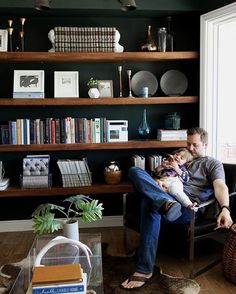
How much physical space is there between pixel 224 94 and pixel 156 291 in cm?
204

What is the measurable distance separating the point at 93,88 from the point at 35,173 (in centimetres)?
103

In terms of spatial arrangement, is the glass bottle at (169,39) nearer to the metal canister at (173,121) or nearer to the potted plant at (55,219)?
the metal canister at (173,121)

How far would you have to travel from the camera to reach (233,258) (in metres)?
2.57

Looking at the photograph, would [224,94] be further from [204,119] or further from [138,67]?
[138,67]

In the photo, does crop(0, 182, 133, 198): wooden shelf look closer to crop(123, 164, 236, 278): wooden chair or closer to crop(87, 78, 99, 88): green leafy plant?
crop(123, 164, 236, 278): wooden chair

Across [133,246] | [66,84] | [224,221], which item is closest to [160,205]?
[224,221]

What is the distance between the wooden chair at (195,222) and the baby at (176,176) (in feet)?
0.55

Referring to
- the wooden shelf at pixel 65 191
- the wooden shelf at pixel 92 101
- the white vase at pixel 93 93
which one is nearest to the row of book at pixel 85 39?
the white vase at pixel 93 93

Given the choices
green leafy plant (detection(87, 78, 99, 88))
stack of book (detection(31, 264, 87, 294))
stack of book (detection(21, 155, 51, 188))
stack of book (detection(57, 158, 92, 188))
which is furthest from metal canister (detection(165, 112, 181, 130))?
stack of book (detection(31, 264, 87, 294))

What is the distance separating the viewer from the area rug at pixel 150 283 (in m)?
2.50

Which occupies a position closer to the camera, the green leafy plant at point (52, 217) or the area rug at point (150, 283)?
the green leafy plant at point (52, 217)

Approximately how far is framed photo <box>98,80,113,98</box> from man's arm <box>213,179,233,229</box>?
1489 millimetres

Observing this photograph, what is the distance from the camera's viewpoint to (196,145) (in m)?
3.02

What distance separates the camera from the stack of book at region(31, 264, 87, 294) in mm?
1596
